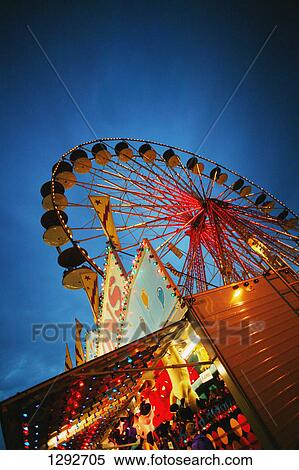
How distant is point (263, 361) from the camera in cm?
373

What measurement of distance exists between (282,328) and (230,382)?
1.83 meters
